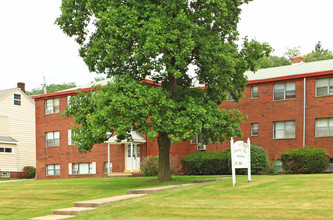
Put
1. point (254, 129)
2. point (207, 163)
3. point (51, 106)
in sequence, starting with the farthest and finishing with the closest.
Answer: point (51, 106)
point (254, 129)
point (207, 163)

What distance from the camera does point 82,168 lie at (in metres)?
37.5

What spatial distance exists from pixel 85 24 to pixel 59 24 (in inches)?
50.0

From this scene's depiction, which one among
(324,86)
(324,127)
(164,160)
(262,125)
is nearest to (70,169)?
(262,125)

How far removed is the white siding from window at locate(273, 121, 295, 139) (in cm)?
2812

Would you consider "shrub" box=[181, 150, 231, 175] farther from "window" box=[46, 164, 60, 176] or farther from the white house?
the white house

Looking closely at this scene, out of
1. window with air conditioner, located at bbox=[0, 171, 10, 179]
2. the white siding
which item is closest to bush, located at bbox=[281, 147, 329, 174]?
window with air conditioner, located at bbox=[0, 171, 10, 179]

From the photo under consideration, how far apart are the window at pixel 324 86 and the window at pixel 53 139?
21688 millimetres

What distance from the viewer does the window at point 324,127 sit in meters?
30.2

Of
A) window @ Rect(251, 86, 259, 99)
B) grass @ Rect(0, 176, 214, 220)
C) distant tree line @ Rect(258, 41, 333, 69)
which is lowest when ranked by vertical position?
grass @ Rect(0, 176, 214, 220)

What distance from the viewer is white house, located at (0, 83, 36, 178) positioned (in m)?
45.9

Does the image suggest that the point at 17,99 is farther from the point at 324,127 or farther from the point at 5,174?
the point at 324,127

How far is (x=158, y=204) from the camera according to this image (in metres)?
14.4

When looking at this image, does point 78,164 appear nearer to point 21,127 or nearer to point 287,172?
point 21,127

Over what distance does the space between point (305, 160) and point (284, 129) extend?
463 cm
